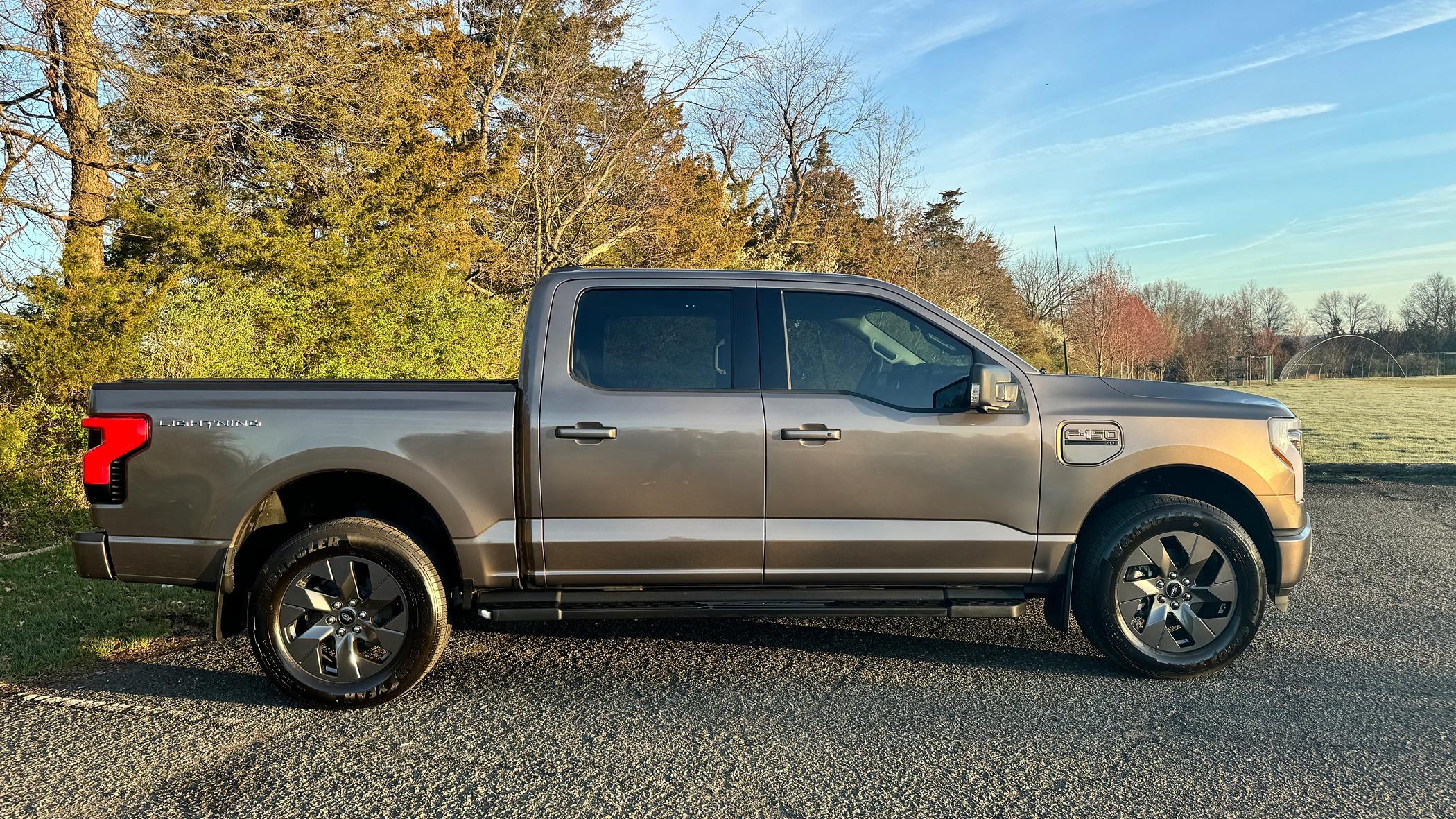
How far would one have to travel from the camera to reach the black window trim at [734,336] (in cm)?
414

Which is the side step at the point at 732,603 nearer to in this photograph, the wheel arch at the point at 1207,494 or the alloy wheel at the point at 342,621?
the alloy wheel at the point at 342,621

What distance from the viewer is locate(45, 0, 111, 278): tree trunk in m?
10.7

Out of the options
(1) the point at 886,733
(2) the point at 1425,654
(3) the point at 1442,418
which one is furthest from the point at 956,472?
(3) the point at 1442,418

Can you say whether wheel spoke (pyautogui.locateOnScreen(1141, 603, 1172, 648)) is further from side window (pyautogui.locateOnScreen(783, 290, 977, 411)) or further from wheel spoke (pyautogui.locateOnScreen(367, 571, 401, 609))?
wheel spoke (pyautogui.locateOnScreen(367, 571, 401, 609))

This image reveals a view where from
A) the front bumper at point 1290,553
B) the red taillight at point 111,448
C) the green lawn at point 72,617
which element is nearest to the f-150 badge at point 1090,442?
the front bumper at point 1290,553

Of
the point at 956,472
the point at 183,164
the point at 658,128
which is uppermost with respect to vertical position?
the point at 658,128

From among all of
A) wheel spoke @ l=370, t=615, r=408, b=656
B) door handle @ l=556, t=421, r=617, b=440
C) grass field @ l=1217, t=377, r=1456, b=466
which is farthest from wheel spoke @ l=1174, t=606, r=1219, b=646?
grass field @ l=1217, t=377, r=1456, b=466

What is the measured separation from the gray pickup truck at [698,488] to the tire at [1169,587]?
0.04 ft

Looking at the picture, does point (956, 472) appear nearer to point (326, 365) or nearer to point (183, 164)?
point (326, 365)

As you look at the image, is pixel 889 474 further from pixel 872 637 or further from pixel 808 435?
pixel 872 637

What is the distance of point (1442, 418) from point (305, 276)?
2568cm

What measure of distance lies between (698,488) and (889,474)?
0.88 meters

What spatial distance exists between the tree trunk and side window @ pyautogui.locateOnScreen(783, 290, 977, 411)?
31.3 feet

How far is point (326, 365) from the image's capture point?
11539mm
